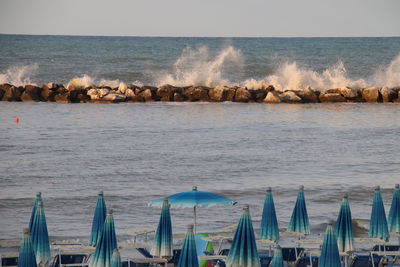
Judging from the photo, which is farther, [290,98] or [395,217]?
[290,98]

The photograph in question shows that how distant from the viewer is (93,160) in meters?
30.4

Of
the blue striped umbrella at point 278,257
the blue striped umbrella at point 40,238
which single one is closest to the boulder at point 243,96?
the blue striped umbrella at point 40,238

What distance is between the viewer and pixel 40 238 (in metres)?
15.1

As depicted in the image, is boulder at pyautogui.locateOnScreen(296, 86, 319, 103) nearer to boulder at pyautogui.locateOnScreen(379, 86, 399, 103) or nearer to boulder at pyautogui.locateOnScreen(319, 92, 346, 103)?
boulder at pyautogui.locateOnScreen(319, 92, 346, 103)

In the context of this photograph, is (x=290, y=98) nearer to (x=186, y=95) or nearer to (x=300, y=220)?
(x=186, y=95)

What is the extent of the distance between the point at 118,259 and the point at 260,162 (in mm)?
17614

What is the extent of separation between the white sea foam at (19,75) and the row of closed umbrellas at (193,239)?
1852 inches

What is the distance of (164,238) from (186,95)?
117 ft

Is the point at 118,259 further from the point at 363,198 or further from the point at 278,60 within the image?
the point at 278,60

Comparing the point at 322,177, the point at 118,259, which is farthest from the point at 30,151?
the point at 118,259

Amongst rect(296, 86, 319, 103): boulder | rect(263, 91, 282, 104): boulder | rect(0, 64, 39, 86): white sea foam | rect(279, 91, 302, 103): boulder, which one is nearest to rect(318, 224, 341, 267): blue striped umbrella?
rect(263, 91, 282, 104): boulder

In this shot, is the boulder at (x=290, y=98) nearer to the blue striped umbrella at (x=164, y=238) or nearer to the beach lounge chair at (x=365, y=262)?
the beach lounge chair at (x=365, y=262)

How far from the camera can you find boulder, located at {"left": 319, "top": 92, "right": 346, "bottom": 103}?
5012 centimetres

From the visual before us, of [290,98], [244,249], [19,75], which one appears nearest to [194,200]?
[244,249]
